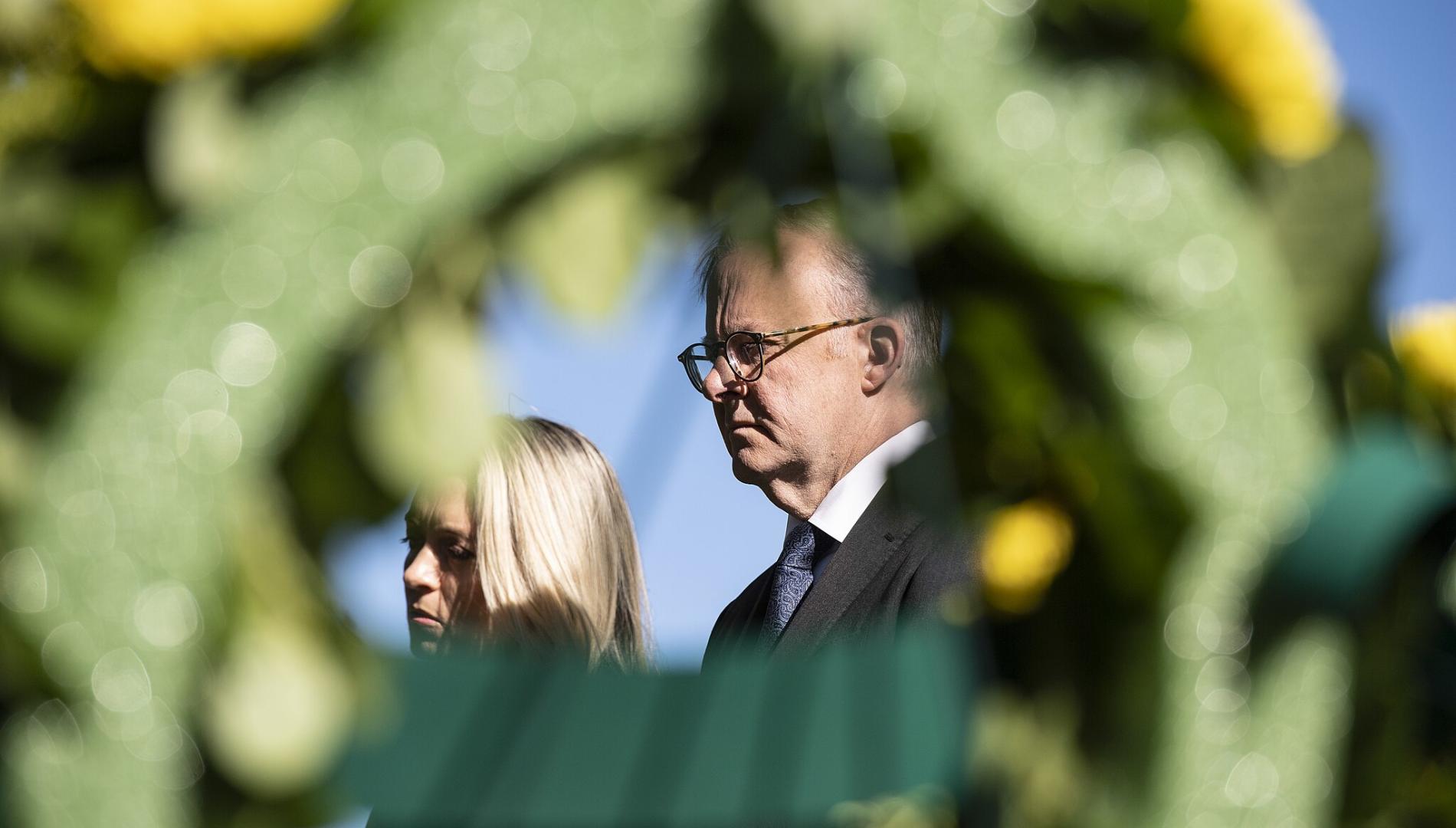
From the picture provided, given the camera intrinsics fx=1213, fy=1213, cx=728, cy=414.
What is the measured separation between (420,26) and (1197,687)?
23.5 inches

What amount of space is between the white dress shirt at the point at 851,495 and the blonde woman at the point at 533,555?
0.97 ft

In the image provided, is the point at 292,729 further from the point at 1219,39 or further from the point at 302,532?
the point at 1219,39

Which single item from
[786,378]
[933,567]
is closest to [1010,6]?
[933,567]

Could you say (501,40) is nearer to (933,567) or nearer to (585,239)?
(585,239)

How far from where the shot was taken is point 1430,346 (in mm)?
1000

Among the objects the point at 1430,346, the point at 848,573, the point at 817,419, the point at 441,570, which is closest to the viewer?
the point at 1430,346

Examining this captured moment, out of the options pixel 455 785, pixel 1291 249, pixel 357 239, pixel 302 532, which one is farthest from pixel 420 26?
pixel 1291 249

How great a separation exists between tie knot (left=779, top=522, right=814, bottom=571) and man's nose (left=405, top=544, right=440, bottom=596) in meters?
0.52

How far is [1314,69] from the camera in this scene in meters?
0.78

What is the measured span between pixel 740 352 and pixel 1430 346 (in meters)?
0.86

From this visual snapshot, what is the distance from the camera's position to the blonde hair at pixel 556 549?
168 cm

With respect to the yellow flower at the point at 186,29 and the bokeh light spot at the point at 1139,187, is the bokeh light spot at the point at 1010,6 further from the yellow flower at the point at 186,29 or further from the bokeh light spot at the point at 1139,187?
the yellow flower at the point at 186,29

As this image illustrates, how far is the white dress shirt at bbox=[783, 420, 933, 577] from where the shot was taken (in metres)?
1.61

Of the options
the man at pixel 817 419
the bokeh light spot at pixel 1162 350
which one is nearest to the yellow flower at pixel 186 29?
the bokeh light spot at pixel 1162 350
